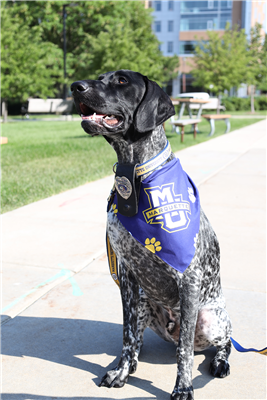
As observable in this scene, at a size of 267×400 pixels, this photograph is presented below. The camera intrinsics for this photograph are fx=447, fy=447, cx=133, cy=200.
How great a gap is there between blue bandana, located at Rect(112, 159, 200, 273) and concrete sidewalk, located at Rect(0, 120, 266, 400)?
0.86 m

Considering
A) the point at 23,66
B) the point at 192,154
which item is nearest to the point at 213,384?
the point at 192,154

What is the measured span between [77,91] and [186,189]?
82 centimetres

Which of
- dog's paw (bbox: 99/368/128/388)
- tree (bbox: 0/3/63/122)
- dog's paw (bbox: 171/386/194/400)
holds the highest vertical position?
tree (bbox: 0/3/63/122)

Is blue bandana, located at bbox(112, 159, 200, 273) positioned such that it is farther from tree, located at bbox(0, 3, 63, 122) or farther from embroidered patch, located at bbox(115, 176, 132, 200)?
tree, located at bbox(0, 3, 63, 122)

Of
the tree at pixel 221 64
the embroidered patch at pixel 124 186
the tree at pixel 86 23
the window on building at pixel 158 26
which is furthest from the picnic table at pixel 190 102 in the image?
the window on building at pixel 158 26

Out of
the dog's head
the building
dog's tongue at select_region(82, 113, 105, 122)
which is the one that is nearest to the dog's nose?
the dog's head

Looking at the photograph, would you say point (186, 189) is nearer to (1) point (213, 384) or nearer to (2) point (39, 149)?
(1) point (213, 384)

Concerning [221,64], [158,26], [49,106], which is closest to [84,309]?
[49,106]

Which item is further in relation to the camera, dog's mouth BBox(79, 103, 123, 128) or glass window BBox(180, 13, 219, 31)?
glass window BBox(180, 13, 219, 31)

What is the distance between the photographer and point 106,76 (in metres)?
2.44

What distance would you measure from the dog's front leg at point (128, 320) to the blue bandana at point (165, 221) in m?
0.34

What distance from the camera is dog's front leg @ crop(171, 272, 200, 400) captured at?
2459 mm

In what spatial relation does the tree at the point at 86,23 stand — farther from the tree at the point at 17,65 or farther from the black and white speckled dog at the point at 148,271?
the black and white speckled dog at the point at 148,271

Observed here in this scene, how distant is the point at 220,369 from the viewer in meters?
2.75
